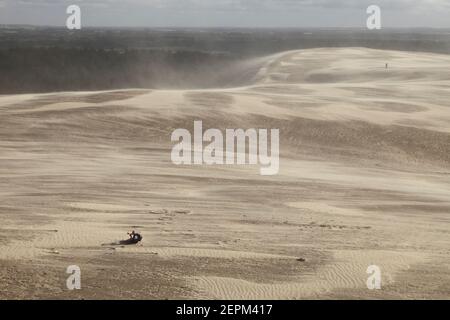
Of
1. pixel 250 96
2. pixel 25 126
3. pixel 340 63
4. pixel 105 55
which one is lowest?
pixel 25 126

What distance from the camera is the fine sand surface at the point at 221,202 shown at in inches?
315

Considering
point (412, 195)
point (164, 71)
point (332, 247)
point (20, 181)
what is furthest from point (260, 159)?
point (164, 71)

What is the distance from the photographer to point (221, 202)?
470 inches

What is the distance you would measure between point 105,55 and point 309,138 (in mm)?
46177

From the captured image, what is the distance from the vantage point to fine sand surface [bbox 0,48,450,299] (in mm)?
7996

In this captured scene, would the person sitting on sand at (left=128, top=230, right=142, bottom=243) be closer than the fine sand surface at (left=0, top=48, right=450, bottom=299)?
No

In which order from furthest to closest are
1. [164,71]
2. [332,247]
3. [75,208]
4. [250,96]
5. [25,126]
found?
[164,71]
[250,96]
[25,126]
[75,208]
[332,247]

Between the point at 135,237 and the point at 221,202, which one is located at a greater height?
the point at 221,202

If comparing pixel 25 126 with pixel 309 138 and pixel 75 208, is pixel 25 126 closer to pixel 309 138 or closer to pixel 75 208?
pixel 309 138

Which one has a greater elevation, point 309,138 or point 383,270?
point 309,138

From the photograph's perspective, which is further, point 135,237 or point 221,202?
point 221,202

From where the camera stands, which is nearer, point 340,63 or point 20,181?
point 20,181

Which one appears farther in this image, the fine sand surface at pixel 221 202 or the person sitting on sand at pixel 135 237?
the person sitting on sand at pixel 135 237

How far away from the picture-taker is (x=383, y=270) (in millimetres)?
8461
